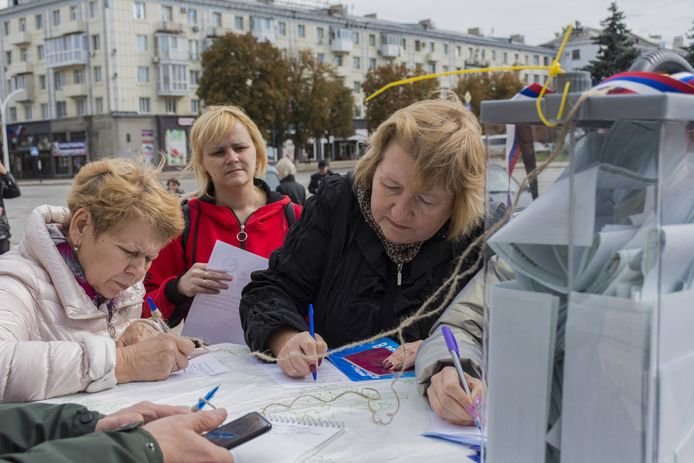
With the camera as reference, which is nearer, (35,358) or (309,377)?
(35,358)

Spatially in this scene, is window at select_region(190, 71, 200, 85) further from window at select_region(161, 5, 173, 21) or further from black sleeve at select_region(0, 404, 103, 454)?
black sleeve at select_region(0, 404, 103, 454)

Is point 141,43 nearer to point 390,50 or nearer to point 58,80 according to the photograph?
point 58,80

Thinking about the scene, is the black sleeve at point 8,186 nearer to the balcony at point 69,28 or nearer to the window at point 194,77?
the balcony at point 69,28

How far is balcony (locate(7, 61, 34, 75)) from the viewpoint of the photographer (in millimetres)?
44031

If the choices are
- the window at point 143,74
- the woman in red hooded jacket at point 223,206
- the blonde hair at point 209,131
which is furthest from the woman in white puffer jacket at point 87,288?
the window at point 143,74

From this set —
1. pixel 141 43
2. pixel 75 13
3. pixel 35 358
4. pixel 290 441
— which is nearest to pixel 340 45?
pixel 141 43

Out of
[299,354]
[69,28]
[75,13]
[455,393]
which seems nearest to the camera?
[455,393]

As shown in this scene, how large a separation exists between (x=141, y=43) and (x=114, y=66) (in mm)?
2341

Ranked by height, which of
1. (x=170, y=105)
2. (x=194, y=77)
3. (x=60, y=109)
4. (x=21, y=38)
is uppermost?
(x=21, y=38)

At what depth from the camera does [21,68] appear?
44.2 metres

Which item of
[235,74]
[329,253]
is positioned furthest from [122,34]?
[329,253]

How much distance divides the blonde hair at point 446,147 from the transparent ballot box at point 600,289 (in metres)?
0.87

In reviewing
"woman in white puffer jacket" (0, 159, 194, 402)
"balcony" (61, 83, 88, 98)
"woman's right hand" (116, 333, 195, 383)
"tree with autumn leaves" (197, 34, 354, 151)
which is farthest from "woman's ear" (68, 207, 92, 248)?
"balcony" (61, 83, 88, 98)

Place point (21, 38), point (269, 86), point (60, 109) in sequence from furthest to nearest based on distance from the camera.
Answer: point (21, 38) → point (60, 109) → point (269, 86)
